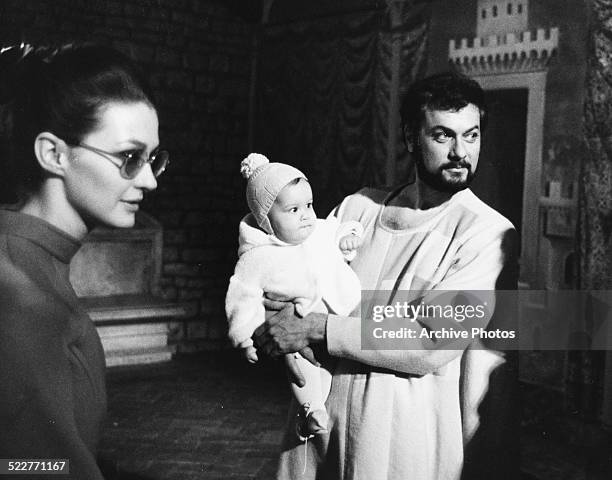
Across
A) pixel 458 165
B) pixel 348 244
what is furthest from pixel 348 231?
pixel 458 165

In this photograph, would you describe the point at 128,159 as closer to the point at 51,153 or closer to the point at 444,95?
the point at 51,153

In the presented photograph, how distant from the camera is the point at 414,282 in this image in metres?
2.11

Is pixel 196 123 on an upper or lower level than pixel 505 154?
upper

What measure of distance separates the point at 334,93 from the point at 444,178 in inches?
222

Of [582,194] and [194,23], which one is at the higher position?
[194,23]

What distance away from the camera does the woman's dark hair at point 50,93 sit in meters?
1.23

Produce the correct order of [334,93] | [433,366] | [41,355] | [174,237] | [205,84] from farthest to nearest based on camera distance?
[205,84] < [174,237] < [334,93] < [433,366] < [41,355]

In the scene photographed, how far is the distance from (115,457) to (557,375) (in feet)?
11.7

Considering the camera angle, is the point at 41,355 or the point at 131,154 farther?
the point at 131,154

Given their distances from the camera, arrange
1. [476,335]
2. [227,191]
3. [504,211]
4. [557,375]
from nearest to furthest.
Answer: [476,335] → [557,375] → [504,211] → [227,191]

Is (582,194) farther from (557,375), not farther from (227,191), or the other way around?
(227,191)

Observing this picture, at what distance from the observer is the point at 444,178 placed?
214 centimetres

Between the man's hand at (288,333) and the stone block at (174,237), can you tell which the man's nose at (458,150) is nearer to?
the man's hand at (288,333)

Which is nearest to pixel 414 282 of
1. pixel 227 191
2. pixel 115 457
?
→ pixel 115 457
